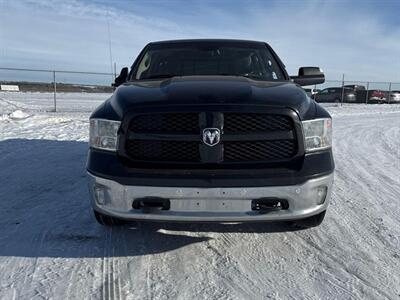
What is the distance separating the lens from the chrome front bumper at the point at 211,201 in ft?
9.07

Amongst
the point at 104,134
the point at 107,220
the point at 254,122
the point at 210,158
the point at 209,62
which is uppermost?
the point at 209,62

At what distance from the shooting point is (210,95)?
300 cm

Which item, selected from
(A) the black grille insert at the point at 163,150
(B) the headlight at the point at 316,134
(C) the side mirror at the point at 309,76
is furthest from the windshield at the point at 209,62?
(A) the black grille insert at the point at 163,150

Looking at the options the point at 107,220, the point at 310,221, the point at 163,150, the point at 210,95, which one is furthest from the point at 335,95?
the point at 163,150

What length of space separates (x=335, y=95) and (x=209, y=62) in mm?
26738

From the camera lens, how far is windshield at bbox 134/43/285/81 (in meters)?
4.38

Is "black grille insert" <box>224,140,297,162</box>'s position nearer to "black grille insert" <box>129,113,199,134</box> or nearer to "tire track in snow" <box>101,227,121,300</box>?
"black grille insert" <box>129,113,199,134</box>

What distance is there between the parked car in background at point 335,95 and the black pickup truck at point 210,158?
1059 inches

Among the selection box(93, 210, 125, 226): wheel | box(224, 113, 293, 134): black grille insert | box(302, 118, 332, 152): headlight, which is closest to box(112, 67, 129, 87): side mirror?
box(93, 210, 125, 226): wheel

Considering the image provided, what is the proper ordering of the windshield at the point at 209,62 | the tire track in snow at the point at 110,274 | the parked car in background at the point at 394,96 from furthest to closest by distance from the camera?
the parked car in background at the point at 394,96
the windshield at the point at 209,62
the tire track in snow at the point at 110,274

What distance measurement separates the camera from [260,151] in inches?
114

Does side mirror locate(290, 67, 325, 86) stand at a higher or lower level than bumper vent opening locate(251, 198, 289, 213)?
higher

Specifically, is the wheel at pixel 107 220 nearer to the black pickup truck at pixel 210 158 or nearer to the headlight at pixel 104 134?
the black pickup truck at pixel 210 158

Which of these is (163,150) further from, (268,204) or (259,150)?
(268,204)
